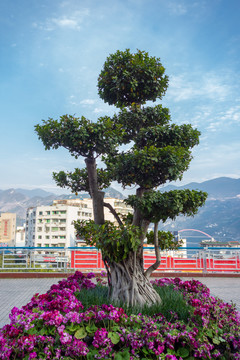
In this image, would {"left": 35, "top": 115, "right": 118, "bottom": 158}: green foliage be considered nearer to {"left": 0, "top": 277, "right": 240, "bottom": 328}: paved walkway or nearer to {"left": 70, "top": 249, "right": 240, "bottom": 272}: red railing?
{"left": 0, "top": 277, "right": 240, "bottom": 328}: paved walkway

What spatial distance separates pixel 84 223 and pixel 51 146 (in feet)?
5.28

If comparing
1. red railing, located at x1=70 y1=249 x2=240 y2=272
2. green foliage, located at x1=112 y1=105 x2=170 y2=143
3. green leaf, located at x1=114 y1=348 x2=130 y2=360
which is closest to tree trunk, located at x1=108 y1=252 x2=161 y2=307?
green leaf, located at x1=114 y1=348 x2=130 y2=360

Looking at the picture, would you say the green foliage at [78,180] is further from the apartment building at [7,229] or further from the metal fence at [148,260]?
the apartment building at [7,229]

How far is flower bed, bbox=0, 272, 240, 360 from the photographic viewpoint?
3.35m

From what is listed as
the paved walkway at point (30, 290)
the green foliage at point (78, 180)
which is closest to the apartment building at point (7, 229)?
the paved walkway at point (30, 290)

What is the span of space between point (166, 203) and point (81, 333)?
219cm

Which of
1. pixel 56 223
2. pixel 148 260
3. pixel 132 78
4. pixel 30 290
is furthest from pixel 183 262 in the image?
pixel 56 223

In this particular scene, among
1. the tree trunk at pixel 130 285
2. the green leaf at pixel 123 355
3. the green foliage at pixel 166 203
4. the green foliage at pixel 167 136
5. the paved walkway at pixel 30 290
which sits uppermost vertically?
the green foliage at pixel 167 136

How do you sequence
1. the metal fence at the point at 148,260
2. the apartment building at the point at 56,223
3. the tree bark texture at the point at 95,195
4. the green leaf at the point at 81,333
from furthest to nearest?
the apartment building at the point at 56,223, the metal fence at the point at 148,260, the tree bark texture at the point at 95,195, the green leaf at the point at 81,333

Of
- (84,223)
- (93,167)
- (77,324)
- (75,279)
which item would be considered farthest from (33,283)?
(77,324)

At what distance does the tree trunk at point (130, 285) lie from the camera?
5.07 m

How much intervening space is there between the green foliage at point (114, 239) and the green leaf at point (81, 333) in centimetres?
132

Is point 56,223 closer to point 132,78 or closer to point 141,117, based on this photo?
point 141,117

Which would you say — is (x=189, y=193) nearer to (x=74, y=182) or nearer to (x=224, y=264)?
(x=74, y=182)
